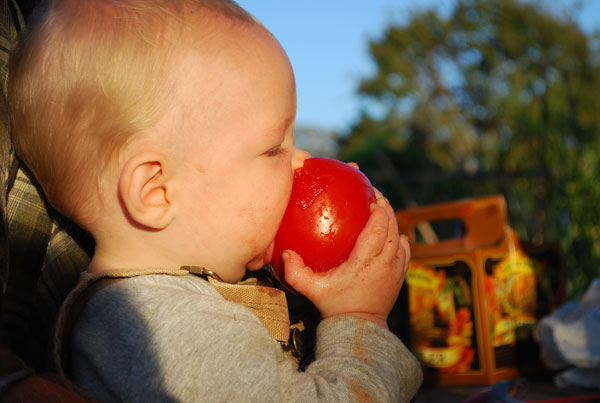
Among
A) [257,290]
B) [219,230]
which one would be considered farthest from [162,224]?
[257,290]

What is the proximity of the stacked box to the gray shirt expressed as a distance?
139 centimetres

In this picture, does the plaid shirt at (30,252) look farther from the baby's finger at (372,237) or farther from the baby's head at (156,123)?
the baby's finger at (372,237)

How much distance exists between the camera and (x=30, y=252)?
1251 millimetres

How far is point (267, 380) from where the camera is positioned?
3.22 ft

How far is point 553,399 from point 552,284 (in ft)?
2.98

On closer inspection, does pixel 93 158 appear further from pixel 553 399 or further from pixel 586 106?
pixel 586 106

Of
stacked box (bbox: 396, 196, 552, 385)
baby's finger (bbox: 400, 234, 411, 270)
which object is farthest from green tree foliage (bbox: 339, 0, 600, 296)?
baby's finger (bbox: 400, 234, 411, 270)

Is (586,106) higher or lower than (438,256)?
lower

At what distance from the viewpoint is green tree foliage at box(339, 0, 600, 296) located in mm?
3799

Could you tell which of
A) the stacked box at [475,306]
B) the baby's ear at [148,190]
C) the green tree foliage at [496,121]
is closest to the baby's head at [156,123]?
the baby's ear at [148,190]

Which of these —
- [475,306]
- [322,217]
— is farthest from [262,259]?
[475,306]

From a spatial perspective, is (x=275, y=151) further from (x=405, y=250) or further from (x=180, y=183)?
(x=405, y=250)

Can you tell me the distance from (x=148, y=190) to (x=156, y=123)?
139 millimetres

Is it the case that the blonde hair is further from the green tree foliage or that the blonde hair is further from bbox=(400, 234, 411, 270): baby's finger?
the green tree foliage
